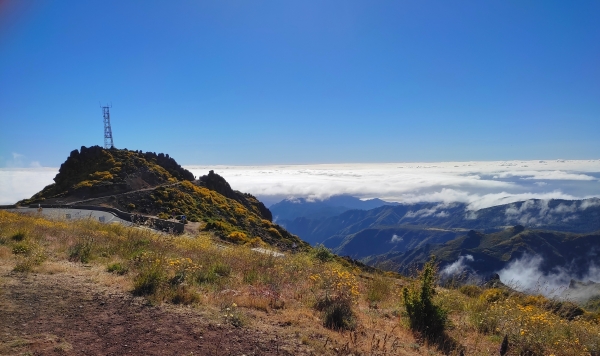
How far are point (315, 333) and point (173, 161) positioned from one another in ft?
196

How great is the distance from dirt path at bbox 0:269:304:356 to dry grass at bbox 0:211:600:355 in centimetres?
28

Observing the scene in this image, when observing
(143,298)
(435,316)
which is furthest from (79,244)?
(435,316)

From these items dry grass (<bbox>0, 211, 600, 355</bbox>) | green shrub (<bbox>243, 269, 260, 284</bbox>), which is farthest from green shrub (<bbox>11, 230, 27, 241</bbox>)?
green shrub (<bbox>243, 269, 260, 284</bbox>)

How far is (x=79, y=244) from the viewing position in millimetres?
9312

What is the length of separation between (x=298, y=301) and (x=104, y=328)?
11.7ft

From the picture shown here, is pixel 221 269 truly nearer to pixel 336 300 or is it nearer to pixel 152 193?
pixel 336 300

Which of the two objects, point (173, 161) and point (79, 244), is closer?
point (79, 244)

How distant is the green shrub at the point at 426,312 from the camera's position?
6.62 meters

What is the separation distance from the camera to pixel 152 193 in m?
39.4

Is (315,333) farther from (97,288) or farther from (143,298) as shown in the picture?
(97,288)

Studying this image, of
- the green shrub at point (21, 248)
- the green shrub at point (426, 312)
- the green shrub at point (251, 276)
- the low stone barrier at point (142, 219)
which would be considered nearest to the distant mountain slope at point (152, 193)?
the low stone barrier at point (142, 219)

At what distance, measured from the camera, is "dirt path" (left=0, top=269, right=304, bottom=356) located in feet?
14.6

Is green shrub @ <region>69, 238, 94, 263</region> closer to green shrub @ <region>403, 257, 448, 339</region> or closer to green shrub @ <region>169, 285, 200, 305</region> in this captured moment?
green shrub @ <region>169, 285, 200, 305</region>

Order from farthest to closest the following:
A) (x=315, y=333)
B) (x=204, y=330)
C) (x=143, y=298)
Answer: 1. (x=143, y=298)
2. (x=315, y=333)
3. (x=204, y=330)
